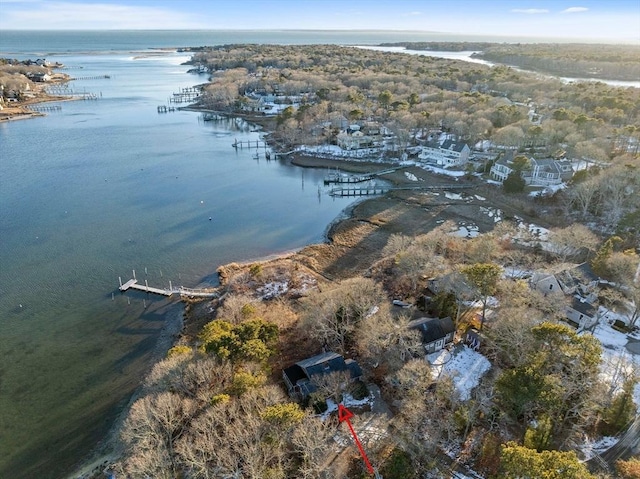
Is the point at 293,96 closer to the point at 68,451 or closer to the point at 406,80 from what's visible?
the point at 406,80

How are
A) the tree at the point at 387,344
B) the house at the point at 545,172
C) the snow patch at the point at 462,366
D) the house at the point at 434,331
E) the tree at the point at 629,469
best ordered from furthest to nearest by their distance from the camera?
the house at the point at 545,172 < the house at the point at 434,331 < the tree at the point at 387,344 < the snow patch at the point at 462,366 < the tree at the point at 629,469

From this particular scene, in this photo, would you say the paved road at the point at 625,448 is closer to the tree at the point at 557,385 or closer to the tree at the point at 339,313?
the tree at the point at 557,385

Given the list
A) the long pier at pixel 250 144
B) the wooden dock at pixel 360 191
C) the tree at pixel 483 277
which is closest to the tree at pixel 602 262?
the tree at pixel 483 277

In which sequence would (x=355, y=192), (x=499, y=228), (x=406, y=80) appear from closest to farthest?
(x=499, y=228)
(x=355, y=192)
(x=406, y=80)

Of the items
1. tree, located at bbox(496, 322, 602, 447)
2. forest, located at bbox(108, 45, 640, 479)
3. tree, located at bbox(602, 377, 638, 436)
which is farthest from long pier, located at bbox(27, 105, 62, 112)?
tree, located at bbox(602, 377, 638, 436)

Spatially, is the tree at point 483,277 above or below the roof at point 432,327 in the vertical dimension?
above

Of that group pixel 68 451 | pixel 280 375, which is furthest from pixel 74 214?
pixel 280 375

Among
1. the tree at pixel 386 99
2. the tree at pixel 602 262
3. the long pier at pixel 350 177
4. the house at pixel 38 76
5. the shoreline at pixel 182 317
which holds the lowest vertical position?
the shoreline at pixel 182 317
